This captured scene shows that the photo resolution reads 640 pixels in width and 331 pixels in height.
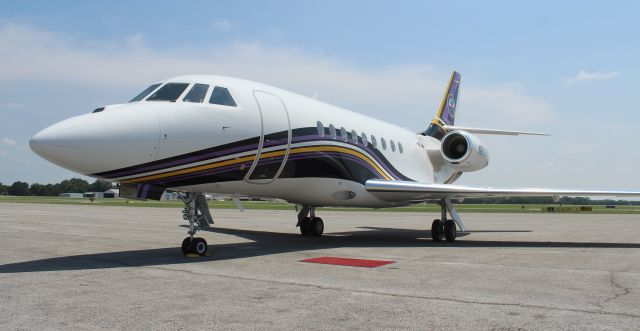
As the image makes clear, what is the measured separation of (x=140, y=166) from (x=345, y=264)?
379 cm

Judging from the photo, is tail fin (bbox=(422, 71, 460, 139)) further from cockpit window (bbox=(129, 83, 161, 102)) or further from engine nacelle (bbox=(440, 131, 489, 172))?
cockpit window (bbox=(129, 83, 161, 102))

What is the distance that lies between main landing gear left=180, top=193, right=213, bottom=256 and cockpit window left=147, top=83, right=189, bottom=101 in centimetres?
186

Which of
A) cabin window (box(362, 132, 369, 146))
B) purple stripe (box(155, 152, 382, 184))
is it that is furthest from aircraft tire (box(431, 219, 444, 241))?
cabin window (box(362, 132, 369, 146))

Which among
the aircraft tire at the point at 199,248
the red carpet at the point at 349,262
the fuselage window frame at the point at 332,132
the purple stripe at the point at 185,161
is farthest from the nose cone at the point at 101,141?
the fuselage window frame at the point at 332,132

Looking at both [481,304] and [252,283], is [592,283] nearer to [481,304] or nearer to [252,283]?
[481,304]

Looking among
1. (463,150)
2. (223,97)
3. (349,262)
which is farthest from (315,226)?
(223,97)

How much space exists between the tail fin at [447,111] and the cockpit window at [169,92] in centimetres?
1315

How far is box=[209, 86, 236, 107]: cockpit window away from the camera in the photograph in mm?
10297

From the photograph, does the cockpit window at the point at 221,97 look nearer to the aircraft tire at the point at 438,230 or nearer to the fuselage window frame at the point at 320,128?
the fuselage window frame at the point at 320,128

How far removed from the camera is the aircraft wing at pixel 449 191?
14.3 metres

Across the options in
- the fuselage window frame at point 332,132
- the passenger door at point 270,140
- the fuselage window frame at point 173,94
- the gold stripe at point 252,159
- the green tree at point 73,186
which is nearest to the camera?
the gold stripe at point 252,159

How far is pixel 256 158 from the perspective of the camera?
10.8m

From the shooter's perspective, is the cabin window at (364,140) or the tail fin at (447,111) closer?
the cabin window at (364,140)

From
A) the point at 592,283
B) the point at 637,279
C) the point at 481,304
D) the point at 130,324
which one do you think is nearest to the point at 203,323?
the point at 130,324
